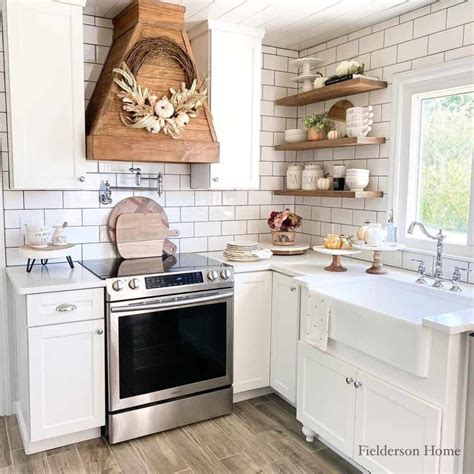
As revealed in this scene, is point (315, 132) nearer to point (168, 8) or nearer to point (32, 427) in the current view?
point (168, 8)

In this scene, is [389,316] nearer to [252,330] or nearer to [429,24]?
[252,330]

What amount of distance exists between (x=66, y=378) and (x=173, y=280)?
73 centimetres

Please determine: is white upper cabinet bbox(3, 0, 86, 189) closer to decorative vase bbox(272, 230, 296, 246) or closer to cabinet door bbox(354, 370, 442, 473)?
decorative vase bbox(272, 230, 296, 246)

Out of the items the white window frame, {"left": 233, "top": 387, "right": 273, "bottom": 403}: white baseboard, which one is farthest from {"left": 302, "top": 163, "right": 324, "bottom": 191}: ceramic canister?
{"left": 233, "top": 387, "right": 273, "bottom": 403}: white baseboard

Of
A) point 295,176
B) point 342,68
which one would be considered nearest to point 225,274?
point 295,176

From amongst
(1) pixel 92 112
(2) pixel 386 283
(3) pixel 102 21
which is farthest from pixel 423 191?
(3) pixel 102 21

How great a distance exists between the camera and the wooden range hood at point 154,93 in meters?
2.64

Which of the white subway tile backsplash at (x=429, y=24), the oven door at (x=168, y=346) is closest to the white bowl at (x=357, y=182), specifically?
the white subway tile backsplash at (x=429, y=24)

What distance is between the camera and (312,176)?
3.37 metres

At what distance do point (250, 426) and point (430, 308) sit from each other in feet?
4.00

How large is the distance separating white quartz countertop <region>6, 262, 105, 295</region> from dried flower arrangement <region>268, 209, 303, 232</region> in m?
1.27

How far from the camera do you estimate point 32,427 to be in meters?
2.41

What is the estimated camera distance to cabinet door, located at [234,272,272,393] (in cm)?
293

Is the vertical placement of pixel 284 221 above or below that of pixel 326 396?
above
